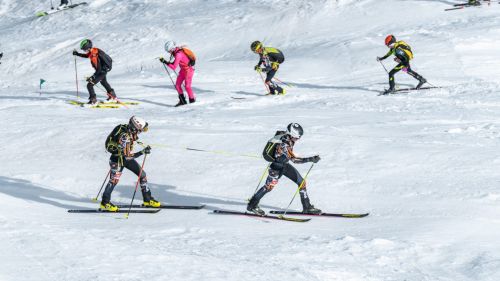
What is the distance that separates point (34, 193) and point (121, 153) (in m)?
2.70

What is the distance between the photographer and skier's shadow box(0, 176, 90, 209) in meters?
13.0

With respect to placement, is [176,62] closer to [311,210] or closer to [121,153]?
[121,153]

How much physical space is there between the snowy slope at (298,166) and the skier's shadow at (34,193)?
0.04m

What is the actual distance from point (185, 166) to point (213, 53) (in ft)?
54.6

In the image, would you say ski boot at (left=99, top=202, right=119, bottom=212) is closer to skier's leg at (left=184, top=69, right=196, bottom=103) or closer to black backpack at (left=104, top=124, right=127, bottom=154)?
black backpack at (left=104, top=124, right=127, bottom=154)

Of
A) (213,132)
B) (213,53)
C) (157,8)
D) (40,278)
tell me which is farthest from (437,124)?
(157,8)

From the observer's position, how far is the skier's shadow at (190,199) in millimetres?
12320

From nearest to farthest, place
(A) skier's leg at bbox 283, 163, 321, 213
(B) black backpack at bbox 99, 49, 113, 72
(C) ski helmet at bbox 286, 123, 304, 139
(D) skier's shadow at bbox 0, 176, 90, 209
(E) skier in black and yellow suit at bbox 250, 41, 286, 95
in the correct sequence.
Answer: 1. (C) ski helmet at bbox 286, 123, 304, 139
2. (A) skier's leg at bbox 283, 163, 321, 213
3. (D) skier's shadow at bbox 0, 176, 90, 209
4. (B) black backpack at bbox 99, 49, 113, 72
5. (E) skier in black and yellow suit at bbox 250, 41, 286, 95

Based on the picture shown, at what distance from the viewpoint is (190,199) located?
41.9 feet

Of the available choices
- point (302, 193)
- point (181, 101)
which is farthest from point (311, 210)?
point (181, 101)

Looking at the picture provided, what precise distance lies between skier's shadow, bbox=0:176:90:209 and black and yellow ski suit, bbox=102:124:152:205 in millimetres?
1244

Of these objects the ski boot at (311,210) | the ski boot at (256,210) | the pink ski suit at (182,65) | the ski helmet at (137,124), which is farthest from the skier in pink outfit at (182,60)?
the ski boot at (311,210)

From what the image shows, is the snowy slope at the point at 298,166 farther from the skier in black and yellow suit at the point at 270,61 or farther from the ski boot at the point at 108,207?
the skier in black and yellow suit at the point at 270,61

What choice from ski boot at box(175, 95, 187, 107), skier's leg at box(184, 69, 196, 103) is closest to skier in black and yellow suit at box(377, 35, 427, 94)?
skier's leg at box(184, 69, 196, 103)
